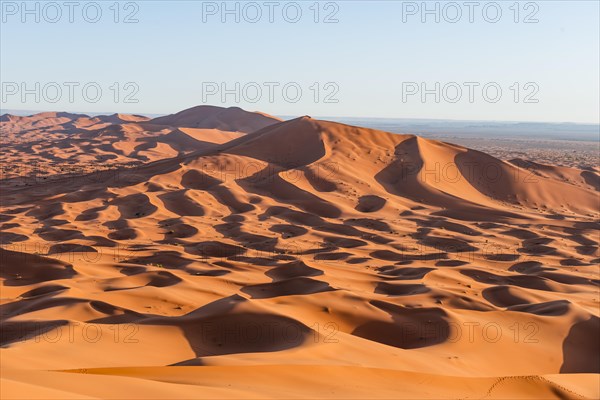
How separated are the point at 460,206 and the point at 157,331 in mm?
14645

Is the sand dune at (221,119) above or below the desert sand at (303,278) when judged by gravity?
above

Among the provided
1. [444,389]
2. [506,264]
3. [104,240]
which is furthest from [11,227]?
[444,389]

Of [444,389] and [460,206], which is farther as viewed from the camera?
[460,206]

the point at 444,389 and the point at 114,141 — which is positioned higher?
the point at 114,141

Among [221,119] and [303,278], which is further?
[221,119]

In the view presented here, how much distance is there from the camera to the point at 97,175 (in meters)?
24.0

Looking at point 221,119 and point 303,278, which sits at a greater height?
point 221,119

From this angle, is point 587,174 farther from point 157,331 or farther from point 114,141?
point 114,141

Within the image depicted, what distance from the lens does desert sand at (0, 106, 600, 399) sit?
534 centimetres

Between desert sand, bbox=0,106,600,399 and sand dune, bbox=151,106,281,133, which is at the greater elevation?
sand dune, bbox=151,106,281,133

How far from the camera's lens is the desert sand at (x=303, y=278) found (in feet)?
17.5

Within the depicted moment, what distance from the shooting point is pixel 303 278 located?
9.36 meters

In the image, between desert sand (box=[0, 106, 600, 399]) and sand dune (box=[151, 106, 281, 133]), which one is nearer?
desert sand (box=[0, 106, 600, 399])

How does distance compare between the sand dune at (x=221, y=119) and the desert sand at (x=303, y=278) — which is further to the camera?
Result: the sand dune at (x=221, y=119)
